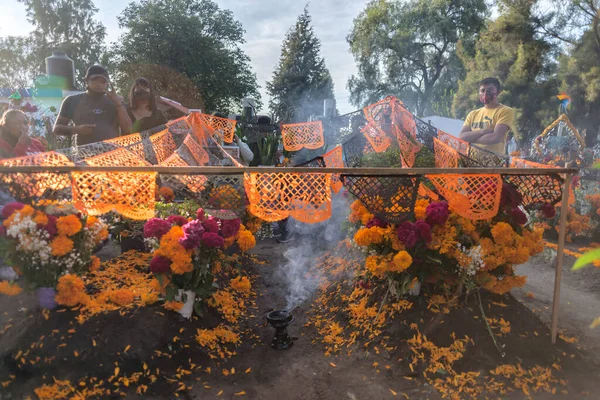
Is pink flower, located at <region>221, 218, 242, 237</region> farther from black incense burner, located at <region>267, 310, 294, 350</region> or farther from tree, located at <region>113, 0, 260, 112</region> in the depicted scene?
tree, located at <region>113, 0, 260, 112</region>

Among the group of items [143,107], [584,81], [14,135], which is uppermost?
[584,81]

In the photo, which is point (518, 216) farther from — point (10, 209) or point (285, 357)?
point (10, 209)

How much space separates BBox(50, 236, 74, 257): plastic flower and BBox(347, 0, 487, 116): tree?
31.9 meters

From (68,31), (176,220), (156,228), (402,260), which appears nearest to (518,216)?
(402,260)

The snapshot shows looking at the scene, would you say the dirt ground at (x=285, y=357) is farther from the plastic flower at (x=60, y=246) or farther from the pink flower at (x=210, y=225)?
the pink flower at (x=210, y=225)

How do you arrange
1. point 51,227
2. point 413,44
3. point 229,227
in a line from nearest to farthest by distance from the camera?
point 51,227 → point 229,227 → point 413,44

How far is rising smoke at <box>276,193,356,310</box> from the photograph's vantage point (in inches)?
194

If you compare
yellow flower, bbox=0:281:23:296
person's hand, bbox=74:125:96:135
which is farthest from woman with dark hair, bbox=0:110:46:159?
yellow flower, bbox=0:281:23:296

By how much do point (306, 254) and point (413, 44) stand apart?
29312 millimetres

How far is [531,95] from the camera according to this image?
23.5m

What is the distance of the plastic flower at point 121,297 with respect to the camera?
3.35 m

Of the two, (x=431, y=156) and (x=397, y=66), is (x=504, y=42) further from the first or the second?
(x=431, y=156)

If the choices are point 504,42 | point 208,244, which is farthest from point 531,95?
→ point 208,244

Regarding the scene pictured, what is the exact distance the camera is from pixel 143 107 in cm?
575
